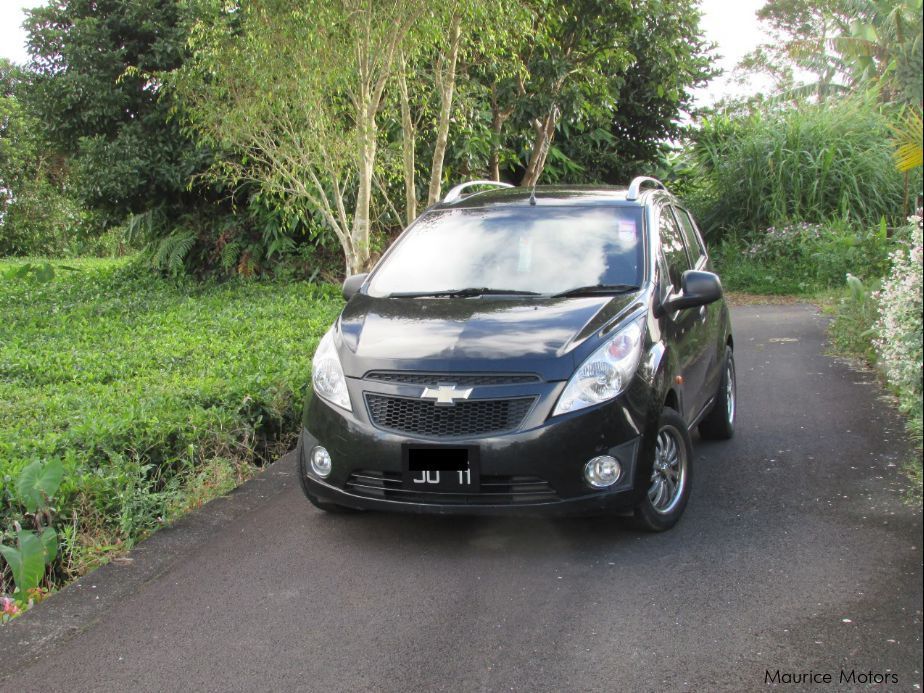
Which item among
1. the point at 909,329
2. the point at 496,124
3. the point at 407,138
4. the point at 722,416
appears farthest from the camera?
the point at 496,124

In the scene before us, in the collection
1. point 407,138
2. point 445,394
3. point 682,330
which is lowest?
point 445,394

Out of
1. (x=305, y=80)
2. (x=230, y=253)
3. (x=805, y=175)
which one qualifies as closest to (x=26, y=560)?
(x=305, y=80)

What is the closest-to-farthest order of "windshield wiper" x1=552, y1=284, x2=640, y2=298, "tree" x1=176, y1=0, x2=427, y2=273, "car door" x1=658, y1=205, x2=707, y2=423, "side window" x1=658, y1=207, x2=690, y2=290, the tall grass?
"windshield wiper" x1=552, y1=284, x2=640, y2=298 < "car door" x1=658, y1=205, x2=707, y2=423 < "side window" x1=658, y1=207, x2=690, y2=290 < "tree" x1=176, y1=0, x2=427, y2=273 < the tall grass

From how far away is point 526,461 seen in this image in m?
4.37

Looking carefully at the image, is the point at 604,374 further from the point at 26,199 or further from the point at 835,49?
the point at 26,199

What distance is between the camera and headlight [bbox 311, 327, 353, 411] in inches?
188

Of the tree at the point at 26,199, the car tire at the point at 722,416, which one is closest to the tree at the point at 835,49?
the car tire at the point at 722,416

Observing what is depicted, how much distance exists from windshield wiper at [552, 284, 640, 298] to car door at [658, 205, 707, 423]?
0.72ft

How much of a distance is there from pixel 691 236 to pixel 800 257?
1013cm

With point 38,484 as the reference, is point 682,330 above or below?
above

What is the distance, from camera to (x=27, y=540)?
14.5ft

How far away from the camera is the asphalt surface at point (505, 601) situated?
352 cm

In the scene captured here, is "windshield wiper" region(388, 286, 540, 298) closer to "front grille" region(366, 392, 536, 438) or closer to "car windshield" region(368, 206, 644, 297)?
"car windshield" region(368, 206, 644, 297)

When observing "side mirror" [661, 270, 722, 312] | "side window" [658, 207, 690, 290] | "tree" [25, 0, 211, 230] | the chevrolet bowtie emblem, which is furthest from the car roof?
"tree" [25, 0, 211, 230]
